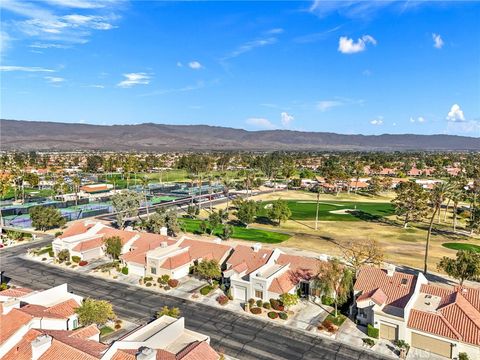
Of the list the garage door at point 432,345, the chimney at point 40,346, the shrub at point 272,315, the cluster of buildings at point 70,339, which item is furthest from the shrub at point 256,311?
the chimney at point 40,346

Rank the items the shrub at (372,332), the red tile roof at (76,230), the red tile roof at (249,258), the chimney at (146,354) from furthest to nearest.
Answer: the red tile roof at (76,230)
the red tile roof at (249,258)
the shrub at (372,332)
the chimney at (146,354)

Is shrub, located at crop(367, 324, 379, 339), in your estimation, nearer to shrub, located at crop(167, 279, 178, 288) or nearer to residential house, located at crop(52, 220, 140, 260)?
shrub, located at crop(167, 279, 178, 288)

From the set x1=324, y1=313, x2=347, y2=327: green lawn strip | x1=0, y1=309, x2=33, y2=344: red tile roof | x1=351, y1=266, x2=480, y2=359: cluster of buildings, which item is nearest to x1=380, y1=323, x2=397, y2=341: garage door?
x1=351, y1=266, x2=480, y2=359: cluster of buildings

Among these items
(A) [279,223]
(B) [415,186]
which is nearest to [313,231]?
(A) [279,223]

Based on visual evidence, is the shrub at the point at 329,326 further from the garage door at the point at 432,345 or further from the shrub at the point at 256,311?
the garage door at the point at 432,345

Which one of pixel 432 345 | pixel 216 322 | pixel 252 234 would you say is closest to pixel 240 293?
pixel 216 322

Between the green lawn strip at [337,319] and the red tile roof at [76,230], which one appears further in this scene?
the red tile roof at [76,230]

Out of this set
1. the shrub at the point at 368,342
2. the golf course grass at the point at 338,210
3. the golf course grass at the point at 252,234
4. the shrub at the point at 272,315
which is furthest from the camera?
the golf course grass at the point at 338,210
